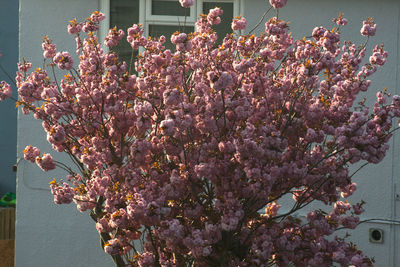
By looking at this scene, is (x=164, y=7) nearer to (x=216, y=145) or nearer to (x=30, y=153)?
(x=30, y=153)

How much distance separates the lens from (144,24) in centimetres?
713

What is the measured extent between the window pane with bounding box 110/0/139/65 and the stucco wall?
16.2 feet

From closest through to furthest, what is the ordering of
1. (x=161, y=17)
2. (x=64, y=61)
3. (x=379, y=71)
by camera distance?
1. (x=64, y=61)
2. (x=379, y=71)
3. (x=161, y=17)

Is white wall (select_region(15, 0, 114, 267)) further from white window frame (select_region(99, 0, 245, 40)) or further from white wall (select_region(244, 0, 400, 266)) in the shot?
white wall (select_region(244, 0, 400, 266))

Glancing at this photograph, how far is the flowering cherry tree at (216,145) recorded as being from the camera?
3.92 meters

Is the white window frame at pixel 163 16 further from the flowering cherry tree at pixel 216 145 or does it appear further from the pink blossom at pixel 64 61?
the pink blossom at pixel 64 61

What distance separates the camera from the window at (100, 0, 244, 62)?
7.07 meters

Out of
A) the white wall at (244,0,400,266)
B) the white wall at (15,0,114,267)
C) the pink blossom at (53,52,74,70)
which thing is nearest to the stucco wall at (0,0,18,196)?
the white wall at (15,0,114,267)

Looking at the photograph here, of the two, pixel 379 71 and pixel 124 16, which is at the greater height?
pixel 124 16

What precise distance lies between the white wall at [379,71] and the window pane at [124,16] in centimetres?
135

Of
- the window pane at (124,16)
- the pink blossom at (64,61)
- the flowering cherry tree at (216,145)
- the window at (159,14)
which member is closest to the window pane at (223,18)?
the window at (159,14)

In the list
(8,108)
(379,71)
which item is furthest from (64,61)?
(8,108)

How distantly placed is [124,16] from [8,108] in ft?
17.7

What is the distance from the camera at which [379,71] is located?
6.96 metres
